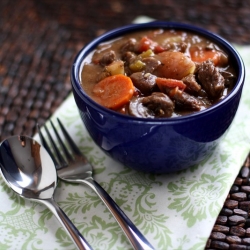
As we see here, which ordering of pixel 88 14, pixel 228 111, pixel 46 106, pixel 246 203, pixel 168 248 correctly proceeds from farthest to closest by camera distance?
pixel 88 14 < pixel 46 106 < pixel 246 203 < pixel 228 111 < pixel 168 248

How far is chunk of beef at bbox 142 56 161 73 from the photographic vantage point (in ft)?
6.50

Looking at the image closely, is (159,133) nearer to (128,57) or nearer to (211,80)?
(211,80)

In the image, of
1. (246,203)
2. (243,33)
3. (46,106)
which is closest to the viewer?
(246,203)

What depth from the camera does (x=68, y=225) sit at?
5.86ft

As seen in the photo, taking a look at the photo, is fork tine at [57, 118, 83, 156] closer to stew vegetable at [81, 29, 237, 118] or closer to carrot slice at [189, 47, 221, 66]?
stew vegetable at [81, 29, 237, 118]

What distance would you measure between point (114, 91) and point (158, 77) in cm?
22

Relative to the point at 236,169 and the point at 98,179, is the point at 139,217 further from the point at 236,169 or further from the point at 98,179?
the point at 236,169

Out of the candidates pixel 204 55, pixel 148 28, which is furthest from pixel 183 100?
pixel 148 28

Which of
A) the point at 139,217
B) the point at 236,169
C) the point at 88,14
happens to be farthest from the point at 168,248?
the point at 88,14

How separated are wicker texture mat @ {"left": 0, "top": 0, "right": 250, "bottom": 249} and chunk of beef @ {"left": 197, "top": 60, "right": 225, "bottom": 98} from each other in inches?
19.7

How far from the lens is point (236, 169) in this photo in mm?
2074

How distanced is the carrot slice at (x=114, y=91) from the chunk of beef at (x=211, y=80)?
1.02 ft

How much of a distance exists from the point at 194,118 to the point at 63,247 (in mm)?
747

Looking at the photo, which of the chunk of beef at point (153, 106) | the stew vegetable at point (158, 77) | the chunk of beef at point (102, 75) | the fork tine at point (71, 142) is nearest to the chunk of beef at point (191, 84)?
the stew vegetable at point (158, 77)
